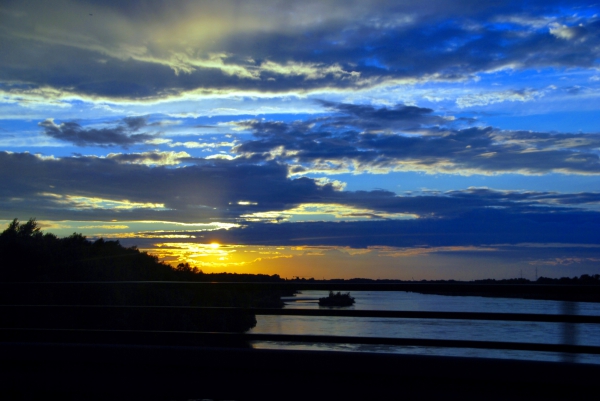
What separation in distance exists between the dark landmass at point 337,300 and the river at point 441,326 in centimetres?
7

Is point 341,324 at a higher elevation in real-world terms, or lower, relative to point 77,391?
higher

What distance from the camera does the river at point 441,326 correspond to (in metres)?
5.70

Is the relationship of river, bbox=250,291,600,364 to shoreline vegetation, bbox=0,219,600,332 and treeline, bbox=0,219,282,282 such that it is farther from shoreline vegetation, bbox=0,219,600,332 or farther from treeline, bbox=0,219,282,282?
treeline, bbox=0,219,282,282

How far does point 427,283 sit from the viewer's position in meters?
5.99

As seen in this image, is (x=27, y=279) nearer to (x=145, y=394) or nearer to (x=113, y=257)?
(x=113, y=257)

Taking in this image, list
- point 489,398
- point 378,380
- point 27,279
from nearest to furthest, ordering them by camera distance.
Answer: point 489,398 < point 378,380 < point 27,279

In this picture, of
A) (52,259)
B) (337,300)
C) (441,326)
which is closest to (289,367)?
(337,300)

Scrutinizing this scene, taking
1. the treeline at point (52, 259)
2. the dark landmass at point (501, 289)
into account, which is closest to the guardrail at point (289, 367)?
the dark landmass at point (501, 289)

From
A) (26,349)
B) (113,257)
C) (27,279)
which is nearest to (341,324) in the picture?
(26,349)

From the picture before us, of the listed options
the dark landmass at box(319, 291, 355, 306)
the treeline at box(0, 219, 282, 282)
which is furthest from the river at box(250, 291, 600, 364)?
the treeline at box(0, 219, 282, 282)

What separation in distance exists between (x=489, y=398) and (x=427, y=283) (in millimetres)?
1319

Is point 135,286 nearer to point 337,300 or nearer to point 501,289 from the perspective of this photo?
point 337,300

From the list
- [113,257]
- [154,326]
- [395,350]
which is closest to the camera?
[395,350]

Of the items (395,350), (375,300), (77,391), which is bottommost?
(77,391)
